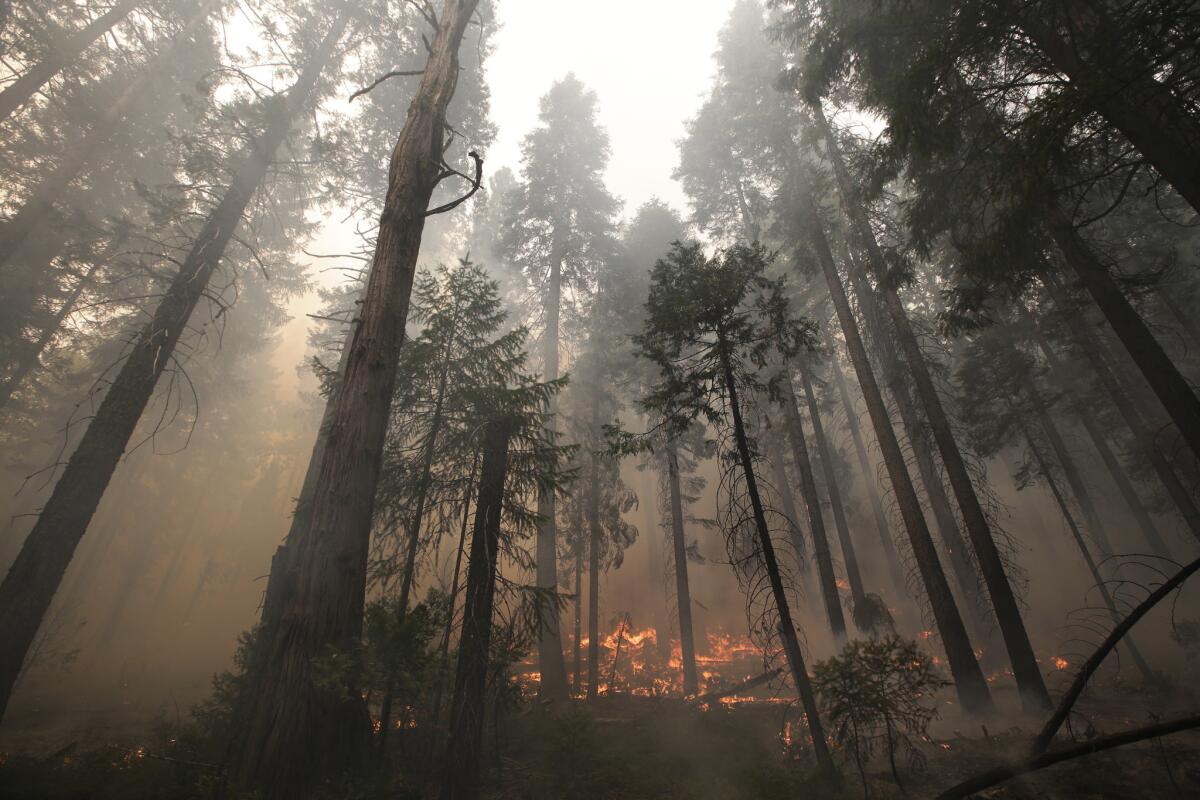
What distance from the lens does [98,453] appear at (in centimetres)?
648

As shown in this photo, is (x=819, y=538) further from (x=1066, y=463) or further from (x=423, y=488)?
(x=423, y=488)

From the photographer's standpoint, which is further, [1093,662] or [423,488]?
[423,488]

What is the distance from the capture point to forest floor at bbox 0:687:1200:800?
4758 mm

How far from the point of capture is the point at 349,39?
13.2 m

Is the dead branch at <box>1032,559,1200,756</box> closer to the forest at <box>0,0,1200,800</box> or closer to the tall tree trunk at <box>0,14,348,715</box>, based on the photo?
the forest at <box>0,0,1200,800</box>

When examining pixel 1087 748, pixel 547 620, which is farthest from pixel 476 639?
pixel 547 620

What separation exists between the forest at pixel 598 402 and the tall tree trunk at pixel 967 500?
0.07 meters

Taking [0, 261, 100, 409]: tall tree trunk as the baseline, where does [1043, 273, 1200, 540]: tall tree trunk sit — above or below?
below

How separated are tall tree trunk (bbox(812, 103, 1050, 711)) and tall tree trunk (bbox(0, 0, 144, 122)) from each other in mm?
16332

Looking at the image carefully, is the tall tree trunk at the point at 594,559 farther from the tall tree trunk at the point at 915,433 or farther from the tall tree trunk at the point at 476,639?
the tall tree trunk at the point at 915,433

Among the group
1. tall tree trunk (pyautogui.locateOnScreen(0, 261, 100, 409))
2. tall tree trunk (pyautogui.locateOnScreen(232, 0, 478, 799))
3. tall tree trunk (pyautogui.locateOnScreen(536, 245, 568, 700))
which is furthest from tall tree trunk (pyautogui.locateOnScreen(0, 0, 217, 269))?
tall tree trunk (pyautogui.locateOnScreen(232, 0, 478, 799))

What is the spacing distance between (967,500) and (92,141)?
24120 mm

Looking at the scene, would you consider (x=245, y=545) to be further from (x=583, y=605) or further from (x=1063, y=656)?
(x=1063, y=656)

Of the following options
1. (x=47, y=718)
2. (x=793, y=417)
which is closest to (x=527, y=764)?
(x=793, y=417)
